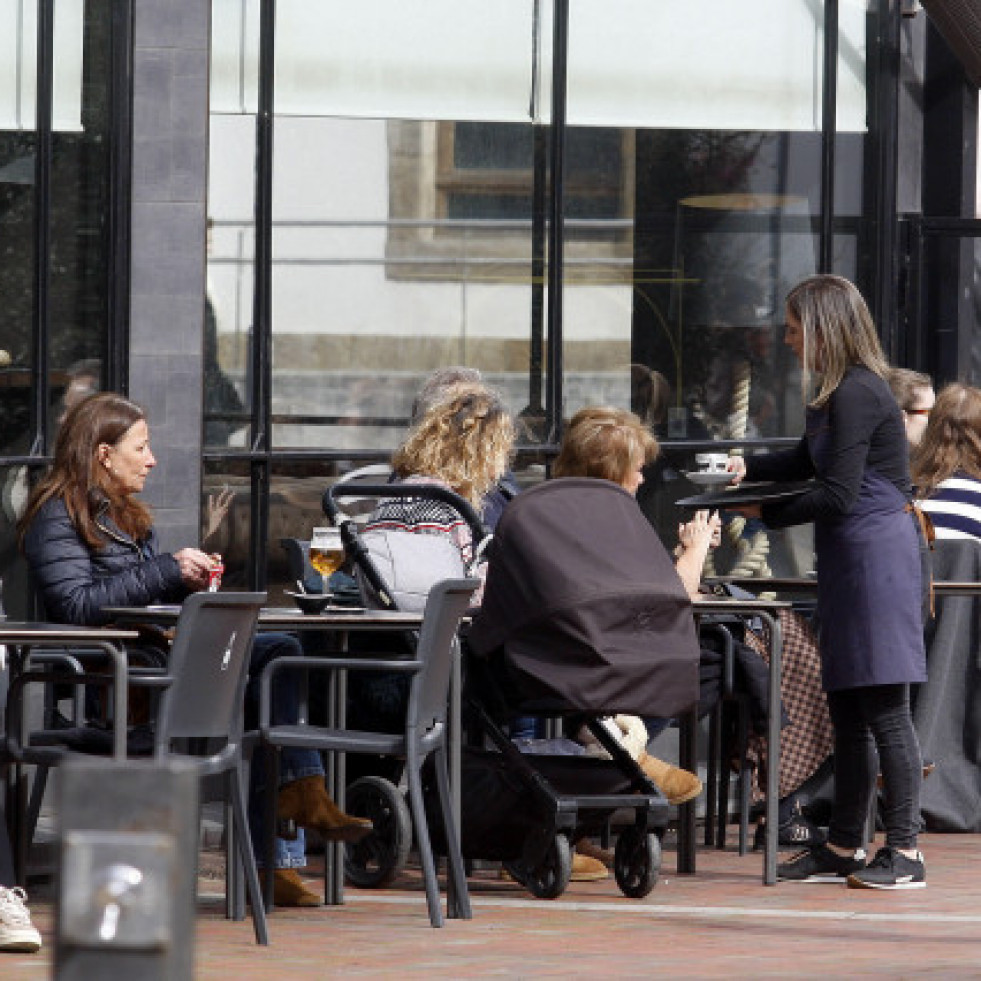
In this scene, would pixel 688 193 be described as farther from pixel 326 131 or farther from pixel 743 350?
pixel 326 131

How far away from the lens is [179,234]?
34.4 feet

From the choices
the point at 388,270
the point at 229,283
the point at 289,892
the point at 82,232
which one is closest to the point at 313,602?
the point at 289,892

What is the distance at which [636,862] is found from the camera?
24.4 ft

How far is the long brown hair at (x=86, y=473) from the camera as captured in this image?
7359 millimetres

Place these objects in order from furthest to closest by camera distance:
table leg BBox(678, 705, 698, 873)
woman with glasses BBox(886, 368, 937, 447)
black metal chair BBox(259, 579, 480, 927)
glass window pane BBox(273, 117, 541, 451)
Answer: glass window pane BBox(273, 117, 541, 451), woman with glasses BBox(886, 368, 937, 447), table leg BBox(678, 705, 698, 873), black metal chair BBox(259, 579, 480, 927)

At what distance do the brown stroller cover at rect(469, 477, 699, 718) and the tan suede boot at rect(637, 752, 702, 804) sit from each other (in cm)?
44

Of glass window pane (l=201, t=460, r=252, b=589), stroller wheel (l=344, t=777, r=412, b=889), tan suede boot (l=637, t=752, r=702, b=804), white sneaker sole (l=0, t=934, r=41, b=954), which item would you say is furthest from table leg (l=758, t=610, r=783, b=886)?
glass window pane (l=201, t=460, r=252, b=589)

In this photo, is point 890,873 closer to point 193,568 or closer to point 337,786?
point 337,786

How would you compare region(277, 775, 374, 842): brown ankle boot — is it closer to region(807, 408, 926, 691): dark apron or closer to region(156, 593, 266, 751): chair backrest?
region(156, 593, 266, 751): chair backrest

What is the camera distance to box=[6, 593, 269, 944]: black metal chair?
6.20 meters

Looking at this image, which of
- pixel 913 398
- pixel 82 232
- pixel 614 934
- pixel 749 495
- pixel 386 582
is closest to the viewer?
pixel 614 934

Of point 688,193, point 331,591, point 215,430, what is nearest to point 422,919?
point 331,591

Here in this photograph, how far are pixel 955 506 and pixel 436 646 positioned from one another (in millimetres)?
3356

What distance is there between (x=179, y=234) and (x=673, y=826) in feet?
11.6
